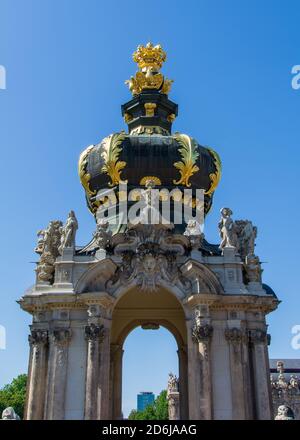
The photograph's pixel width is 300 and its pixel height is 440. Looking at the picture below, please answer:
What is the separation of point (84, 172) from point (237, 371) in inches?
617

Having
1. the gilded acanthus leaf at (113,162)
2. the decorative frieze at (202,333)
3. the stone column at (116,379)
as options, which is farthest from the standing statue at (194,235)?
the stone column at (116,379)

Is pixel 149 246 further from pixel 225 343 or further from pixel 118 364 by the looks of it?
pixel 118 364

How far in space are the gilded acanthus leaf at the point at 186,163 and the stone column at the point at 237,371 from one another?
1009 cm

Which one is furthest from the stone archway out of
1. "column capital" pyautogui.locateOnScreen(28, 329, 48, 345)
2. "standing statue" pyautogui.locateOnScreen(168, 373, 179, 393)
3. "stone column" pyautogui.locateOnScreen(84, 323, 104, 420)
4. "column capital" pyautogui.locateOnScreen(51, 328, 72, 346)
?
"standing statue" pyautogui.locateOnScreen(168, 373, 179, 393)

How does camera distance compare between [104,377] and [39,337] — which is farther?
[39,337]

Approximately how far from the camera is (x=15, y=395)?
Answer: 71062 mm

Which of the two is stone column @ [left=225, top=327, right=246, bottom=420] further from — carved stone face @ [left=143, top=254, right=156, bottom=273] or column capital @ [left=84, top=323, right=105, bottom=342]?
column capital @ [left=84, top=323, right=105, bottom=342]

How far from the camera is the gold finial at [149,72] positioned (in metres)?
39.5

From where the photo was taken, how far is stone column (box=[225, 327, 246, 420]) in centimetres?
2603

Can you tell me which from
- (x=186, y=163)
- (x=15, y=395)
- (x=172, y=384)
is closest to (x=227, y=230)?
(x=186, y=163)

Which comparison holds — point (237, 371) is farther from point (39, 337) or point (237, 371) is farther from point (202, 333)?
point (39, 337)

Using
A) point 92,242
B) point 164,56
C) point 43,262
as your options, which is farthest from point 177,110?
point 43,262
